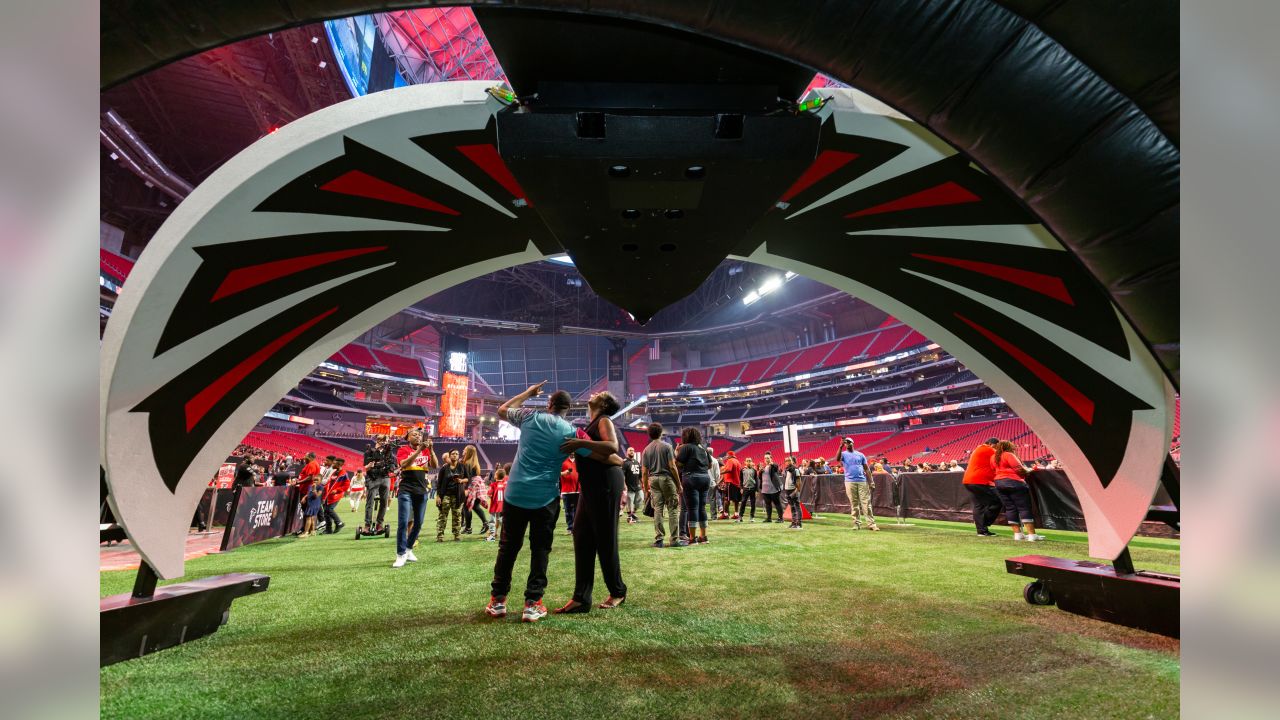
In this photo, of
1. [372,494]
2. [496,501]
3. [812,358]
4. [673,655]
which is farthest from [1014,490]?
[812,358]

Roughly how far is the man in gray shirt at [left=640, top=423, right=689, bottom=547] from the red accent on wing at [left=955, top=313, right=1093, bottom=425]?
4643 mm

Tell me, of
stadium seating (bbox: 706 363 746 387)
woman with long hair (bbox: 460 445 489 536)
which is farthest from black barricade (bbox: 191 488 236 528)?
stadium seating (bbox: 706 363 746 387)

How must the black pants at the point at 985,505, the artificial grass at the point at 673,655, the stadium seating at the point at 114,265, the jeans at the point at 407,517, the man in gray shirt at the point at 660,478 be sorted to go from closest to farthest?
the artificial grass at the point at 673,655 < the jeans at the point at 407,517 < the man in gray shirt at the point at 660,478 < the black pants at the point at 985,505 < the stadium seating at the point at 114,265

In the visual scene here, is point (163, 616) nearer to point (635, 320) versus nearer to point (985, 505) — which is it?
point (635, 320)

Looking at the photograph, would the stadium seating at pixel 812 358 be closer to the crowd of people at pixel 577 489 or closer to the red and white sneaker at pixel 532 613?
the crowd of people at pixel 577 489

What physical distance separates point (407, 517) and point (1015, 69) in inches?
287

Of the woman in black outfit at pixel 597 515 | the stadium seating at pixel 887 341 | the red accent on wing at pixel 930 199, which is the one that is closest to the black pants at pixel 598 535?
the woman in black outfit at pixel 597 515

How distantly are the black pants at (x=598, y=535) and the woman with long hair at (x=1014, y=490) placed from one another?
735cm

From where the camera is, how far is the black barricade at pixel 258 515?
8727mm
